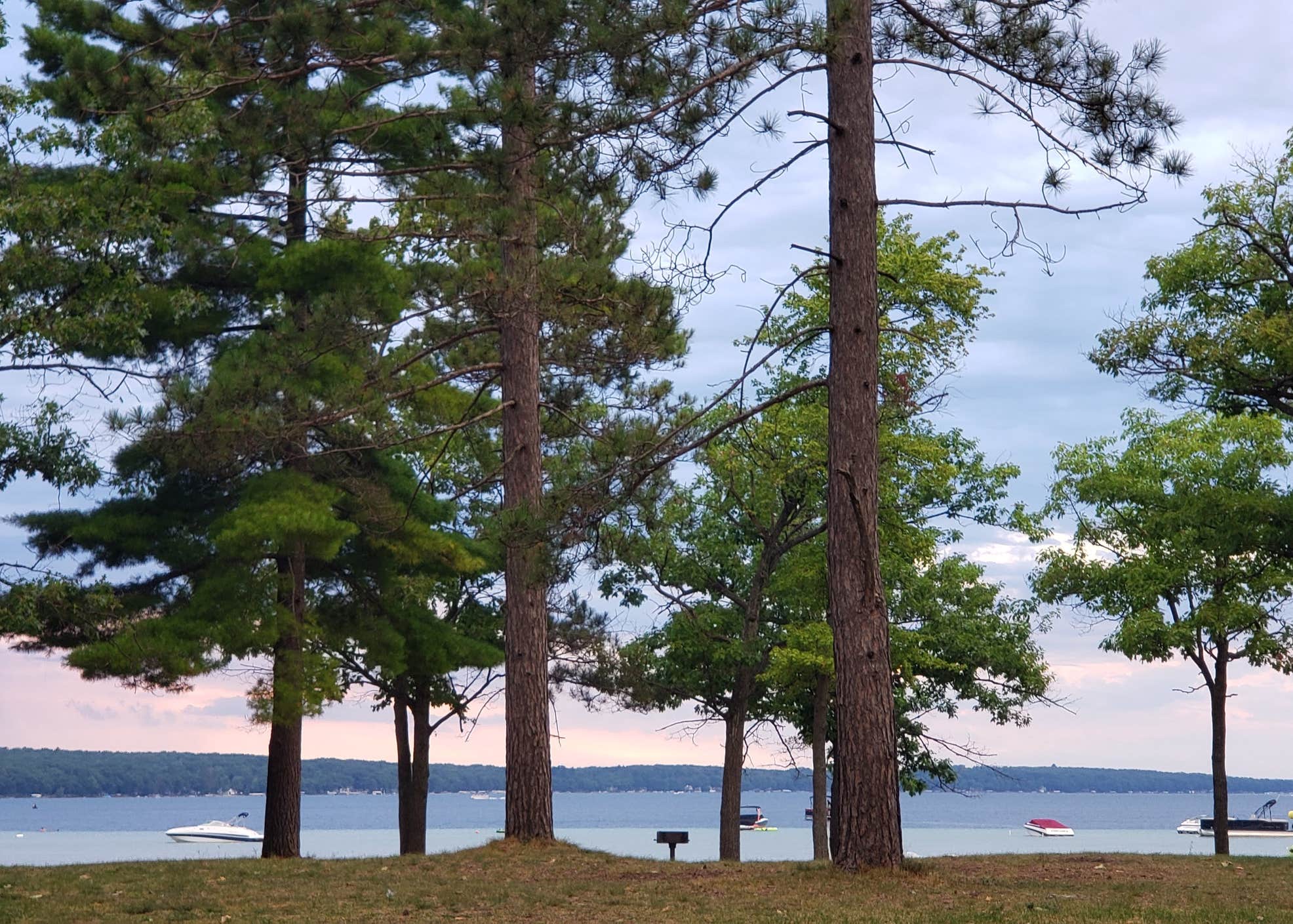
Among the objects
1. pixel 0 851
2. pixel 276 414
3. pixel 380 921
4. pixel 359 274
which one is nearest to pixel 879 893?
pixel 380 921

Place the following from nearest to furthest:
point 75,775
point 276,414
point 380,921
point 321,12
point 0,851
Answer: point 380,921
point 321,12
point 276,414
point 0,851
point 75,775

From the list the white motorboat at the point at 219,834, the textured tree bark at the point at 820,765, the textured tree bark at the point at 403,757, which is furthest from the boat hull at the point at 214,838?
the textured tree bark at the point at 820,765

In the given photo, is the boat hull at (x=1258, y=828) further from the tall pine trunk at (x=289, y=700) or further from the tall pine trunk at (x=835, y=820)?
the tall pine trunk at (x=835, y=820)

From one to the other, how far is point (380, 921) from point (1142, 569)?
750 inches

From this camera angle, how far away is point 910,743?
27.9 m

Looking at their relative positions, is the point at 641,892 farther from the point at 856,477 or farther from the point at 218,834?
the point at 218,834

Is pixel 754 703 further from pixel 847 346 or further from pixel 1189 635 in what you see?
pixel 847 346

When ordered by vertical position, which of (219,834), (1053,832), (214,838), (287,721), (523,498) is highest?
(523,498)

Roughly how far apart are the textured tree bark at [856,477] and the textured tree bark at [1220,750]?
14544mm

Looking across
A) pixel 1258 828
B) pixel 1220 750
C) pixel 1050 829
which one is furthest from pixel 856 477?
pixel 1050 829

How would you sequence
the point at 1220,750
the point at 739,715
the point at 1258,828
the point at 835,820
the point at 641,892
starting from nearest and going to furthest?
the point at 641,892 → the point at 835,820 → the point at 1220,750 → the point at 739,715 → the point at 1258,828

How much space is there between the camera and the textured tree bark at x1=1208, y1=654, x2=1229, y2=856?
23.5m

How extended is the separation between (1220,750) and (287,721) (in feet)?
57.3

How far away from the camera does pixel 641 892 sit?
11.5 metres
